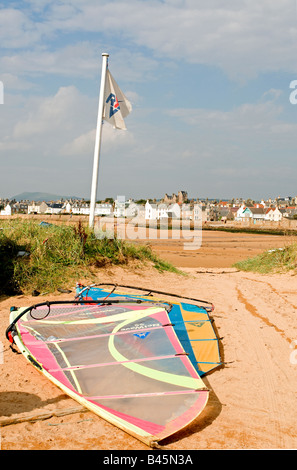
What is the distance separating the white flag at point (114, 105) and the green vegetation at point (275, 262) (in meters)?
6.99

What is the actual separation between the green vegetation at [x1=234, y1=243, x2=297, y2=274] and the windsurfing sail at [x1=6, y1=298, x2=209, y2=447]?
8.99 m

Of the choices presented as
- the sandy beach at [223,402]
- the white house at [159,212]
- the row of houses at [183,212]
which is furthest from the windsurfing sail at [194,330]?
the white house at [159,212]

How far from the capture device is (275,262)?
49.0 feet

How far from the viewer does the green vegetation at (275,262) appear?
1400 centimetres

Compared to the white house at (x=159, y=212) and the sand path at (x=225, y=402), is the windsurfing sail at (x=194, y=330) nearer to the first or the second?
the sand path at (x=225, y=402)

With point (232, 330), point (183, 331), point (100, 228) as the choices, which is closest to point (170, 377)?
point (183, 331)

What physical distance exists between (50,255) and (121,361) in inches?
215

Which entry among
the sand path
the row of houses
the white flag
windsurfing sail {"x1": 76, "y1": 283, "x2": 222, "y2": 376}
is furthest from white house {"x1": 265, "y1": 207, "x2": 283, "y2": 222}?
windsurfing sail {"x1": 76, "y1": 283, "x2": 222, "y2": 376}

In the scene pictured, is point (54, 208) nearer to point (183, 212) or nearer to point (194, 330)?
point (183, 212)

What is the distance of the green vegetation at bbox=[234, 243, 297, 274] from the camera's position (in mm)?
14004

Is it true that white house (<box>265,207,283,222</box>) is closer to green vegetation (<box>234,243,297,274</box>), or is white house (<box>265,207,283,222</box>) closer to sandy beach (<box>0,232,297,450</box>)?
green vegetation (<box>234,243,297,274</box>)

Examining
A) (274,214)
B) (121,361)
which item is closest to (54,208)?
(274,214)

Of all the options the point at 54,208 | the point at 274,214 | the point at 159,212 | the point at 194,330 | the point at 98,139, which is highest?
the point at 98,139

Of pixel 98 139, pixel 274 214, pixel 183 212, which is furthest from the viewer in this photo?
pixel 274 214
